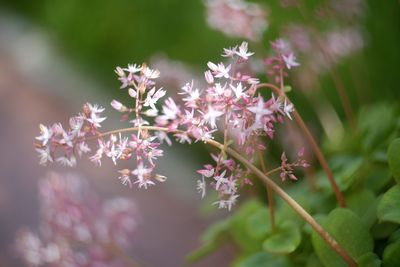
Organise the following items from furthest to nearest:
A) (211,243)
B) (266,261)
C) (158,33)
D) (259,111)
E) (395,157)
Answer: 1. (158,33)
2. (211,243)
3. (266,261)
4. (395,157)
5. (259,111)

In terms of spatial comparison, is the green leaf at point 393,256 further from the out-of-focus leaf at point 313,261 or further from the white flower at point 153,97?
the white flower at point 153,97

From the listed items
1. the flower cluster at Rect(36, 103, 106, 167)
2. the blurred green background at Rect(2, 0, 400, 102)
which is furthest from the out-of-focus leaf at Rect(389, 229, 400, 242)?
the blurred green background at Rect(2, 0, 400, 102)

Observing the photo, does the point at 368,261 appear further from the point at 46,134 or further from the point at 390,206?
the point at 46,134

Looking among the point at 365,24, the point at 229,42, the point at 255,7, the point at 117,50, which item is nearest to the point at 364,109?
the point at 255,7

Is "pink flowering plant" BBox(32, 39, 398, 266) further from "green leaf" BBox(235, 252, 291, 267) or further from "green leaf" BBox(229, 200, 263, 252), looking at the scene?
"green leaf" BBox(229, 200, 263, 252)

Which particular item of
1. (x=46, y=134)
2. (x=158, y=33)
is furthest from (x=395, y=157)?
(x=158, y=33)

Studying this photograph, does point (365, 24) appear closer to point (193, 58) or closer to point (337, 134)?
point (337, 134)

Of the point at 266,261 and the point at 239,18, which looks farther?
the point at 239,18

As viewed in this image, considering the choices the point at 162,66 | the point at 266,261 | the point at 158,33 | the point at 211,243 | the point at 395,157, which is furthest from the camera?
the point at 158,33
